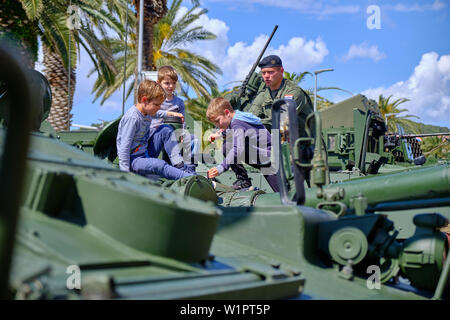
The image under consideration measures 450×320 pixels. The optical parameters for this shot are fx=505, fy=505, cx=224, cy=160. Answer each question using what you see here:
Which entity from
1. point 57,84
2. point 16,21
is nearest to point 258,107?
point 16,21

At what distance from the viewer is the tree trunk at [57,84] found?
1541 centimetres

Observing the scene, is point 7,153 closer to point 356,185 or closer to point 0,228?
point 0,228

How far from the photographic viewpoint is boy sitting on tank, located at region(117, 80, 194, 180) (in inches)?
158

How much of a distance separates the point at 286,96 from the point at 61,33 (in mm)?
9196

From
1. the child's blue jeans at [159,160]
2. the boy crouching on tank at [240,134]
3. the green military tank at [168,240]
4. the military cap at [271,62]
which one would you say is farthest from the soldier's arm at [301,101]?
the green military tank at [168,240]

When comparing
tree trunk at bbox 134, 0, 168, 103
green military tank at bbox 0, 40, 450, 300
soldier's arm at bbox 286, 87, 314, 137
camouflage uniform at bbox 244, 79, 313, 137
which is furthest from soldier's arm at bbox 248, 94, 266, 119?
tree trunk at bbox 134, 0, 168, 103

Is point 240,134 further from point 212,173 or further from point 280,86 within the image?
point 280,86

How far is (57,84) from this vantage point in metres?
15.5

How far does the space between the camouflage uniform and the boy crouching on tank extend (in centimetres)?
43

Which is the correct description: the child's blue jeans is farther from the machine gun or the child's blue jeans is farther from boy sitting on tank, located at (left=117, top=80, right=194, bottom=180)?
the machine gun

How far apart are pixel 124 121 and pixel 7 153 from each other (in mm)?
3259

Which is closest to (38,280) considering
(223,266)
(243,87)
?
(223,266)

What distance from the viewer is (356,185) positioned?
3.76 metres

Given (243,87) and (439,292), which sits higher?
(243,87)
